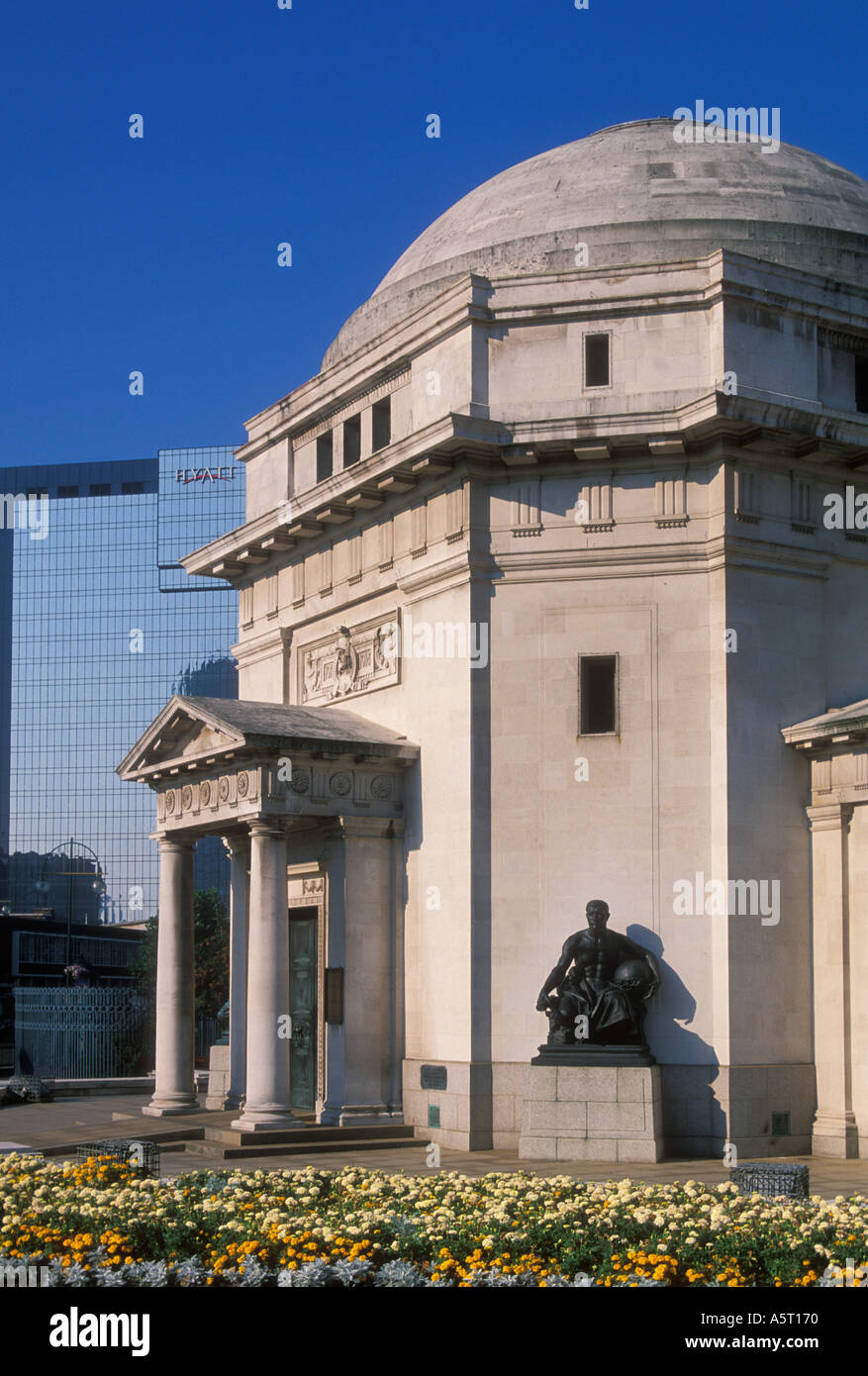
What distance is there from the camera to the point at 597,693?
29.7 meters

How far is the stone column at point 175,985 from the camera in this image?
33875mm

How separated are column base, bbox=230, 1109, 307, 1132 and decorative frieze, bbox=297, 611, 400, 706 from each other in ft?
29.5

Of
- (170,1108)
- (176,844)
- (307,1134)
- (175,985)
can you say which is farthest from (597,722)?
(170,1108)

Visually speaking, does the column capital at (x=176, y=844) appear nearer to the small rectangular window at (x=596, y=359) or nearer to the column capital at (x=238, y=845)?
the column capital at (x=238, y=845)

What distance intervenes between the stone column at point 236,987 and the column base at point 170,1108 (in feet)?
4.82

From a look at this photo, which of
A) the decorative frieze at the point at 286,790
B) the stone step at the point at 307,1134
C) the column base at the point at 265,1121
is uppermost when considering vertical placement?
the decorative frieze at the point at 286,790

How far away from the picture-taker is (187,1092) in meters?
33.9

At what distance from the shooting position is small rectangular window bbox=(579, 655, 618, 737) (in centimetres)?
2955

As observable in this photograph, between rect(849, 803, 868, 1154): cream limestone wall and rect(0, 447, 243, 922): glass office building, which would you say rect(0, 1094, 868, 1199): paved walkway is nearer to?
rect(849, 803, 868, 1154): cream limestone wall

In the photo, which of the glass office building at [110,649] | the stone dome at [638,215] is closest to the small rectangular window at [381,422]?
the stone dome at [638,215]

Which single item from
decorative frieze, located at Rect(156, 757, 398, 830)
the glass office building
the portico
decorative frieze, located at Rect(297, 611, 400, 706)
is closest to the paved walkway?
the portico

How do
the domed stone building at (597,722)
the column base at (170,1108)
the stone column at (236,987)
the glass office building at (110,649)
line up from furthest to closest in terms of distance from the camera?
the glass office building at (110,649)
the stone column at (236,987)
the column base at (170,1108)
the domed stone building at (597,722)
